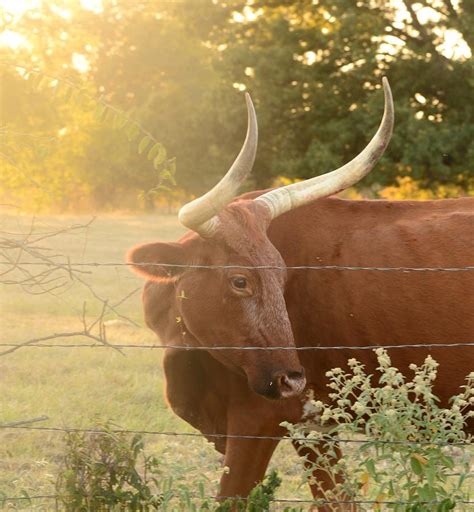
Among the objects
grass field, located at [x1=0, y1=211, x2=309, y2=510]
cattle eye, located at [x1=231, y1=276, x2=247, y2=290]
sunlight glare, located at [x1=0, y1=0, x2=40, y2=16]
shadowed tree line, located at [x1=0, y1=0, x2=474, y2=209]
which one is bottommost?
shadowed tree line, located at [x1=0, y1=0, x2=474, y2=209]

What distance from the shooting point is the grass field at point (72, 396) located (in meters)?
5.12

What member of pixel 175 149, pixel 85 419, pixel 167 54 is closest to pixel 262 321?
pixel 85 419

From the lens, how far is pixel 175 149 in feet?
108

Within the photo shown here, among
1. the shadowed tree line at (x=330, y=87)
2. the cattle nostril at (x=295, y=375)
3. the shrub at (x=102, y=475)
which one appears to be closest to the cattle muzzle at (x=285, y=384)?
the cattle nostril at (x=295, y=375)

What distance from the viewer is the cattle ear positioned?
445 cm

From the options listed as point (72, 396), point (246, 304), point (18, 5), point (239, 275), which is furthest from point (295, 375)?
point (72, 396)

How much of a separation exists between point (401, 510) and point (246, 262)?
1.31 metres

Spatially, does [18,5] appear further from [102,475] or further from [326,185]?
[102,475]

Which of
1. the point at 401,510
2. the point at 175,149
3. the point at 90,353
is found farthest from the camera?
the point at 175,149

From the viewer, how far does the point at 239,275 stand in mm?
4195

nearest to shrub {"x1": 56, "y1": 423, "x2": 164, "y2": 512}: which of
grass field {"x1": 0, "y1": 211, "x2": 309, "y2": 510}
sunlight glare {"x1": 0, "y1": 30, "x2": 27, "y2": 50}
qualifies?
grass field {"x1": 0, "y1": 211, "x2": 309, "y2": 510}

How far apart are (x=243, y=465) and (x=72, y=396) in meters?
2.98

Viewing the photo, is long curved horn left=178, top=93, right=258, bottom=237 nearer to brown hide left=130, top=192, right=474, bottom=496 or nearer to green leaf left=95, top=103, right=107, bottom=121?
brown hide left=130, top=192, right=474, bottom=496

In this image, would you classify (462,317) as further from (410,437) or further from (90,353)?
(90,353)
